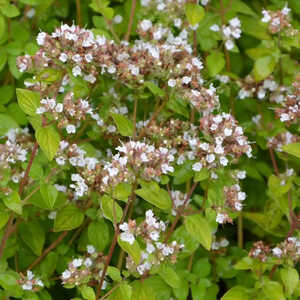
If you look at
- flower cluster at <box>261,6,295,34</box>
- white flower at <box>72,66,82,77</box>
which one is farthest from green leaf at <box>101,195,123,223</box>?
flower cluster at <box>261,6,295,34</box>

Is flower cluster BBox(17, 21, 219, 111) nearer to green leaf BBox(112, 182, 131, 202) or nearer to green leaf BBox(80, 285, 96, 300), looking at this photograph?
green leaf BBox(112, 182, 131, 202)

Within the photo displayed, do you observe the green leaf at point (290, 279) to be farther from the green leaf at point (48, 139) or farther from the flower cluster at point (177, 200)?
the green leaf at point (48, 139)

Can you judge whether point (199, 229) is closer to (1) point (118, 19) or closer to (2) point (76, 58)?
(2) point (76, 58)

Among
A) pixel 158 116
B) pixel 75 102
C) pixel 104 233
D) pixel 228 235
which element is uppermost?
pixel 75 102

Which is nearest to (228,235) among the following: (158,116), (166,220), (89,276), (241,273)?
(241,273)

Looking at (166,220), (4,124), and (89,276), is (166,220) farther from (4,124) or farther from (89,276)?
(4,124)

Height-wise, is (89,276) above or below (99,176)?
below

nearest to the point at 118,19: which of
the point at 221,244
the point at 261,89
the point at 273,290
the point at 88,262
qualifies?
the point at 261,89
